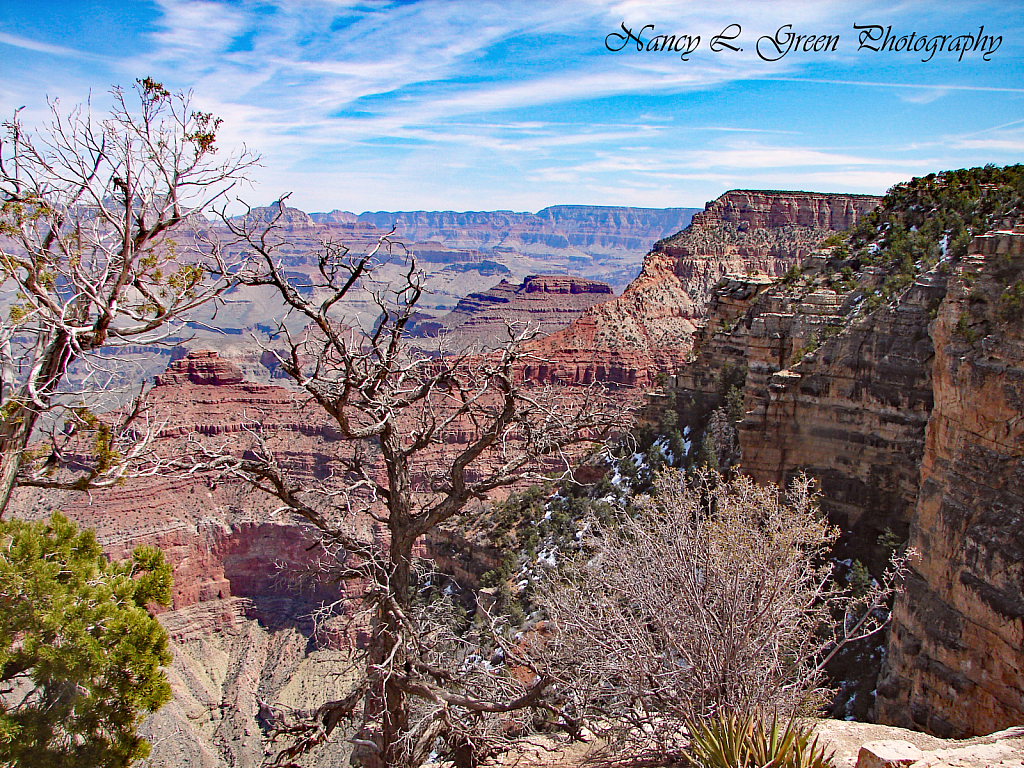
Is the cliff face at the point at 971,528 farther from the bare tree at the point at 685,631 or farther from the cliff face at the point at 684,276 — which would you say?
the cliff face at the point at 684,276

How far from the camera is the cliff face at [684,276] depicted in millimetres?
57781

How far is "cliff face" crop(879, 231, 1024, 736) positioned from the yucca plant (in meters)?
5.56

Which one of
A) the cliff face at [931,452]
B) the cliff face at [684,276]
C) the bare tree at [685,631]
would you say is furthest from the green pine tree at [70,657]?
the cliff face at [684,276]

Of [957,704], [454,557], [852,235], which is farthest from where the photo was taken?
[454,557]

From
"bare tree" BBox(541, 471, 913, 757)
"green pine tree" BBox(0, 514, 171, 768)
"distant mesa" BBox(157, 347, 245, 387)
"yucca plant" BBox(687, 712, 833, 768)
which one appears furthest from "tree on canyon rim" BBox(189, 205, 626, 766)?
"distant mesa" BBox(157, 347, 245, 387)

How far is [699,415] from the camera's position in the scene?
85.7 ft

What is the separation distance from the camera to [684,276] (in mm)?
68375

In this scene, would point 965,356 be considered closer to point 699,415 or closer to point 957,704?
point 957,704

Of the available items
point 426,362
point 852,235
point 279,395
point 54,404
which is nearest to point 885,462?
point 852,235

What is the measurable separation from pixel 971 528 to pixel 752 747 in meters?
7.04

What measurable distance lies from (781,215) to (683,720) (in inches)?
3058

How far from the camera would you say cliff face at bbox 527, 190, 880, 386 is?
57.8 meters

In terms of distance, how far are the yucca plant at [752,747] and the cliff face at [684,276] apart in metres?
46.0

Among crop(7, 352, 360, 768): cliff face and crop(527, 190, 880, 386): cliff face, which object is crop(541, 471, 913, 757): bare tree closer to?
crop(7, 352, 360, 768): cliff face
